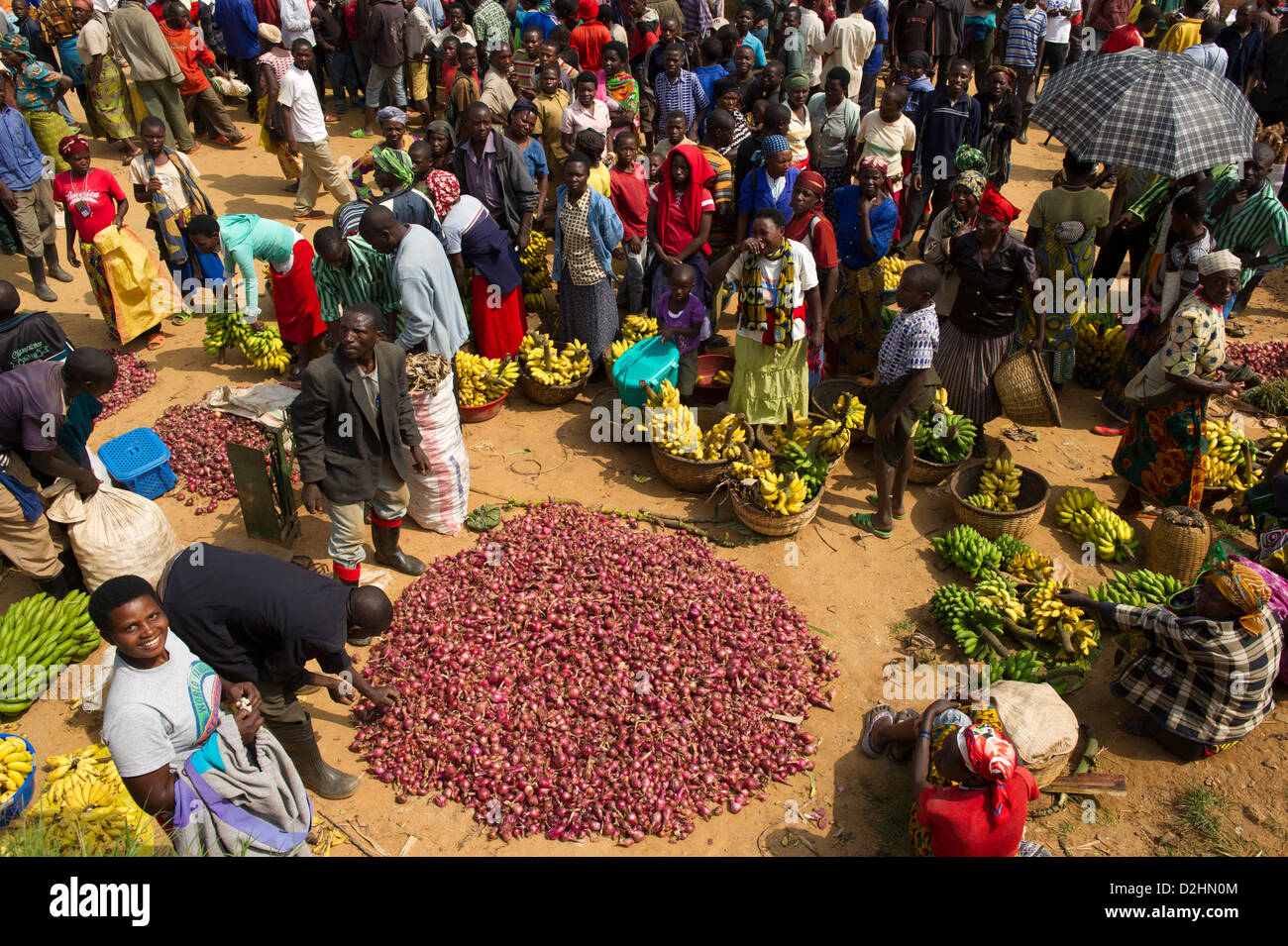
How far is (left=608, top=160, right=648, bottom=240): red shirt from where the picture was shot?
7.67 m

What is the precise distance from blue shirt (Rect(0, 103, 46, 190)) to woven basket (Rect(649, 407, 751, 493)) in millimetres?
6673

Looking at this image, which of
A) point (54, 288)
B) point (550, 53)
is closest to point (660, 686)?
point (550, 53)

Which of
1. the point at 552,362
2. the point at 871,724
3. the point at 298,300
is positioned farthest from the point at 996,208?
the point at 298,300

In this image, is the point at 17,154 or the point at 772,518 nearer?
the point at 772,518

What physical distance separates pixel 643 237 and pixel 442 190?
6.44ft

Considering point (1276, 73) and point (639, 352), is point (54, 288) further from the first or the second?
point (1276, 73)

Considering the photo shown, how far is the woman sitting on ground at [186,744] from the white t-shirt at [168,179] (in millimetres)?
5772

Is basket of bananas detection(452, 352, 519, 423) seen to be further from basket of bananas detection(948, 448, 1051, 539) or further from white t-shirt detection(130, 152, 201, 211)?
basket of bananas detection(948, 448, 1051, 539)

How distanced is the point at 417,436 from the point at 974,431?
159 inches

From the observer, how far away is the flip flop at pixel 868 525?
6148mm

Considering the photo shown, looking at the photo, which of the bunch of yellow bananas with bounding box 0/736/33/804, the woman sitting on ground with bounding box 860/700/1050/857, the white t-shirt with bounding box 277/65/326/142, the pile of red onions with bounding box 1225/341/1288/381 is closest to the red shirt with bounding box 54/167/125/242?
the white t-shirt with bounding box 277/65/326/142

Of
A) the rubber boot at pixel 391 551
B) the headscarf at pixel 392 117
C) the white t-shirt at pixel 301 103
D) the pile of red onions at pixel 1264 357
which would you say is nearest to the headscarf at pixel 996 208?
the pile of red onions at pixel 1264 357

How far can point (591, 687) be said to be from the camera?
473cm

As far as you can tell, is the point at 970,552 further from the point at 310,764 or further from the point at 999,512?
the point at 310,764
